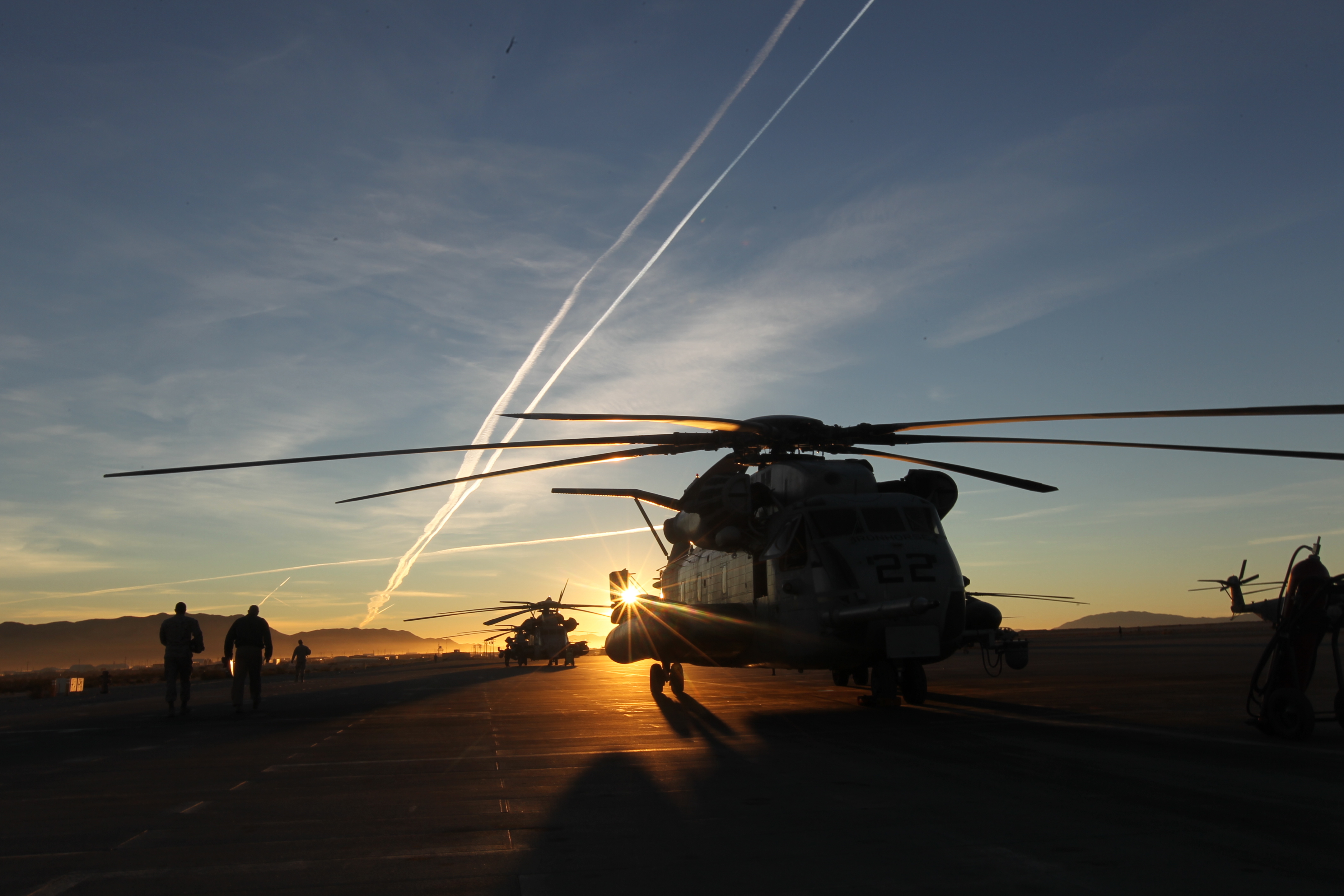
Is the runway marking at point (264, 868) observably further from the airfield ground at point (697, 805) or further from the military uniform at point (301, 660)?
the military uniform at point (301, 660)

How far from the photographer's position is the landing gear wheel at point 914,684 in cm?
1441

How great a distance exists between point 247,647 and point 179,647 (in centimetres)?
118

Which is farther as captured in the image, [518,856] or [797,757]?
[797,757]

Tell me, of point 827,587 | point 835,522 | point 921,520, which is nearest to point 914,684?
point 827,587

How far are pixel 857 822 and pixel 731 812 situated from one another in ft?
3.09

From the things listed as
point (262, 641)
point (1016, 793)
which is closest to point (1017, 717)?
point (1016, 793)

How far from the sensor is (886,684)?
14305 mm

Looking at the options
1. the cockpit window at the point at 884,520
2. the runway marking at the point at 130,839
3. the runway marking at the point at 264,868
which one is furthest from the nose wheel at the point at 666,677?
the runway marking at the point at 264,868

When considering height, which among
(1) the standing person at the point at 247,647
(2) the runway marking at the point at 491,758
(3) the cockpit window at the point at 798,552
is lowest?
(2) the runway marking at the point at 491,758

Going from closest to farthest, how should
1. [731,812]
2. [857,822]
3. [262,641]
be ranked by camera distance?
[857,822], [731,812], [262,641]

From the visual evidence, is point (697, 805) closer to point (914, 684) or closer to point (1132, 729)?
point (1132, 729)

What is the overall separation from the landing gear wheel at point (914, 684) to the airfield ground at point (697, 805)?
2.01 ft

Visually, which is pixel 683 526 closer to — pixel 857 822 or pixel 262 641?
pixel 262 641

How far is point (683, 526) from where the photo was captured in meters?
18.1
